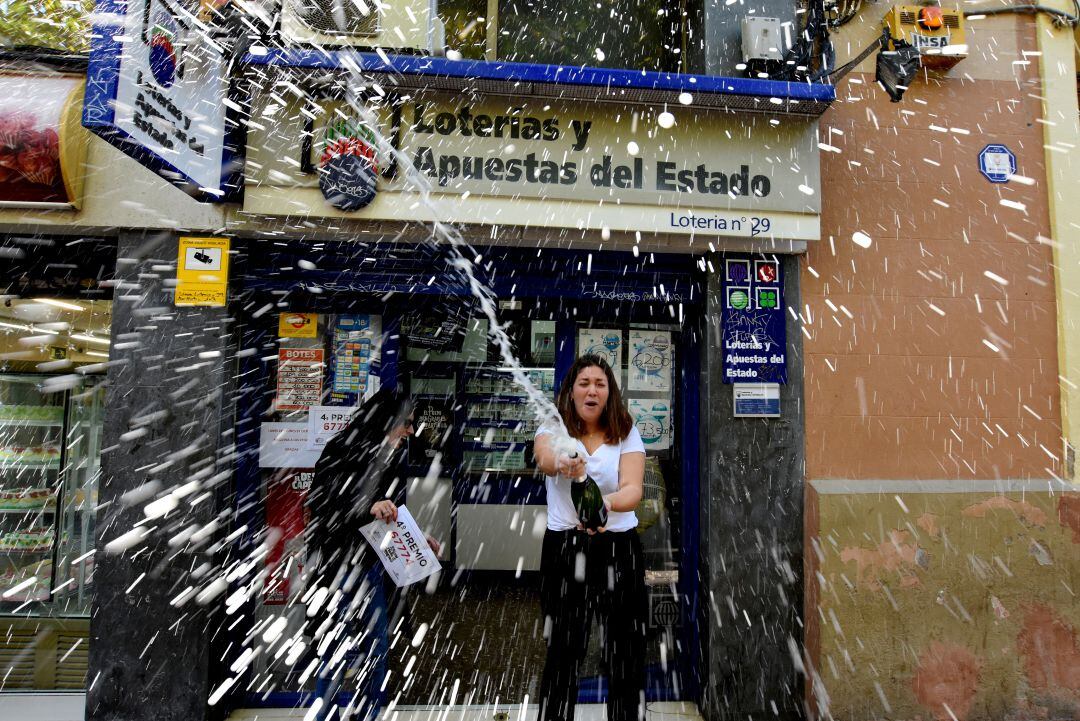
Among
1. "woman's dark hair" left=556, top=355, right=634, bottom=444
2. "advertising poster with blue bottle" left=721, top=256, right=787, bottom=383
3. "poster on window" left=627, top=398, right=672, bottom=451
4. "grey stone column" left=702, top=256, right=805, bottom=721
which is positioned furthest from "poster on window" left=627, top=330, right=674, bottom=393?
"woman's dark hair" left=556, top=355, right=634, bottom=444

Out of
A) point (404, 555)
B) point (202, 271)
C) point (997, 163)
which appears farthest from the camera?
point (997, 163)

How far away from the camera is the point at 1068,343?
170 inches

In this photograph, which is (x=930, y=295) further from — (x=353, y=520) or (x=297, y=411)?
(x=297, y=411)

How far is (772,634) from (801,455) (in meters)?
1.23

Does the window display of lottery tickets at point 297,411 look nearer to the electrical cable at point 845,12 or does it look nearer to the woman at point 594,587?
the woman at point 594,587

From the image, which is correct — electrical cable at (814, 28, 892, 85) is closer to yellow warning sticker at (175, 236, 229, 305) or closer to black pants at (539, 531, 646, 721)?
black pants at (539, 531, 646, 721)

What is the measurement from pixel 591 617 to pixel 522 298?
2414 mm

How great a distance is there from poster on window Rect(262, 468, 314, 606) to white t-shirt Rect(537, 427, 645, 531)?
2235mm

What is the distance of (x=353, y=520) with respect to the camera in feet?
10.4

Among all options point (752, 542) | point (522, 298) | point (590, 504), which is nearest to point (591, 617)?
point (590, 504)

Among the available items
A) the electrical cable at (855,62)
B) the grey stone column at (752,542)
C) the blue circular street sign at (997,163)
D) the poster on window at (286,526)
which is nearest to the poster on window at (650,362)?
the grey stone column at (752,542)

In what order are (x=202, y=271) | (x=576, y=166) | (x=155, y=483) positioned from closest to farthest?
(x=155, y=483) → (x=202, y=271) → (x=576, y=166)

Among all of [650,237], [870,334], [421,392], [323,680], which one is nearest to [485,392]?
[421,392]

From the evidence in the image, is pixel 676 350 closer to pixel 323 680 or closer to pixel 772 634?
pixel 772 634
